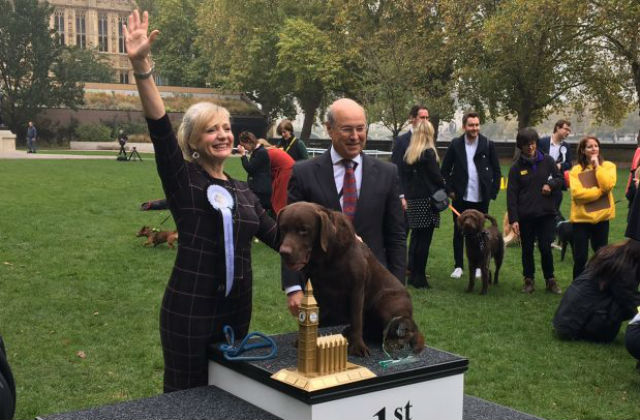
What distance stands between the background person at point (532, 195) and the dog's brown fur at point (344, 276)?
638 centimetres

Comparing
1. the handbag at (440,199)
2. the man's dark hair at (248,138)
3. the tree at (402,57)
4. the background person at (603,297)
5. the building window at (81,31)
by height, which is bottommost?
the background person at (603,297)

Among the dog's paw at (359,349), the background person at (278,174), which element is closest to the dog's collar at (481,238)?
the background person at (278,174)

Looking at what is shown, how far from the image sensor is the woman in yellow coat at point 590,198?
903cm

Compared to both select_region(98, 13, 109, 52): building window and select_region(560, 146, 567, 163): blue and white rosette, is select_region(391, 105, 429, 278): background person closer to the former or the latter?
select_region(560, 146, 567, 163): blue and white rosette

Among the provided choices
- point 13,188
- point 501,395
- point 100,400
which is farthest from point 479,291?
point 13,188

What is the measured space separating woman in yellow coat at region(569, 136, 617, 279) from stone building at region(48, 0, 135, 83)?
105648mm

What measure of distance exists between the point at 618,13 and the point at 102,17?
95.1 m

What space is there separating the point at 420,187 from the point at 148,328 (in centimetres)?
388

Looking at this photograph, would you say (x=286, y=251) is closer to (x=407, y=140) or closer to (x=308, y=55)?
(x=407, y=140)

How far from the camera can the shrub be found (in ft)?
205

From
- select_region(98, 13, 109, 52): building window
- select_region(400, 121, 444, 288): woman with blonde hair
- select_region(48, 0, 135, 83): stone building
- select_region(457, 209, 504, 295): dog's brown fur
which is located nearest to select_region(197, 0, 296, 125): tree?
select_region(400, 121, 444, 288): woman with blonde hair

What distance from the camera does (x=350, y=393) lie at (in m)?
2.96

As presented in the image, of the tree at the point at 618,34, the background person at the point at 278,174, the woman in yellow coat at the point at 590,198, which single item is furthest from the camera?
the tree at the point at 618,34

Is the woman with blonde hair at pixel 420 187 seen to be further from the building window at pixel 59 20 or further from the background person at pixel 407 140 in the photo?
the building window at pixel 59 20
